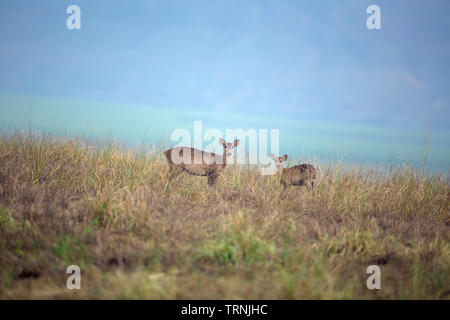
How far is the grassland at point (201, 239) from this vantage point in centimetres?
365

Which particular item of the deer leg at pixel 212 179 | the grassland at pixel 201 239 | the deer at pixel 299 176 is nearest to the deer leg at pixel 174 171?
the grassland at pixel 201 239

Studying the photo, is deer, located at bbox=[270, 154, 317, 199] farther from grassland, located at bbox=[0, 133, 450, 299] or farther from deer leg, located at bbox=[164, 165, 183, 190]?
deer leg, located at bbox=[164, 165, 183, 190]

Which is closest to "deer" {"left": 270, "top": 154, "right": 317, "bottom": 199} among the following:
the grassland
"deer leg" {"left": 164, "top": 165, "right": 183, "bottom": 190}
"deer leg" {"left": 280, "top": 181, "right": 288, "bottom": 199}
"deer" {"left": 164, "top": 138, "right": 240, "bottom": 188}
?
"deer leg" {"left": 280, "top": 181, "right": 288, "bottom": 199}

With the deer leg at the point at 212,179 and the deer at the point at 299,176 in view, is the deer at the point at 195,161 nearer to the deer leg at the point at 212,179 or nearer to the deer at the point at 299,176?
the deer leg at the point at 212,179

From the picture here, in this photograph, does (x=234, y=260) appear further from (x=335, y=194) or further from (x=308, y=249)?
(x=335, y=194)

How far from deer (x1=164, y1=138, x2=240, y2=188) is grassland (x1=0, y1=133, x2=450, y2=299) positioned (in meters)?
0.94

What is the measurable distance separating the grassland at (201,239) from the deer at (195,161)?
940mm

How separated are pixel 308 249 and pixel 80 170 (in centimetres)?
558

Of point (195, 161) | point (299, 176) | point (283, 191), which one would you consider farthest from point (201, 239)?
point (299, 176)

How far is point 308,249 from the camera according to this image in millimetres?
4543

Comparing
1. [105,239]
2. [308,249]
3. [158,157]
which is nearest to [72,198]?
[105,239]

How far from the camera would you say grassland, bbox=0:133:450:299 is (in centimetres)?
365

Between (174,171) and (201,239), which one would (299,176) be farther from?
(201,239)
